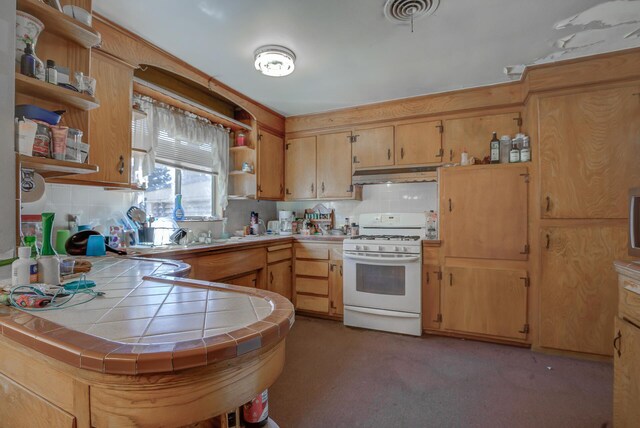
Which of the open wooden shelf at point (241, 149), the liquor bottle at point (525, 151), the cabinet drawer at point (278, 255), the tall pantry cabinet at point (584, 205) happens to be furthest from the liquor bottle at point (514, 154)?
the open wooden shelf at point (241, 149)

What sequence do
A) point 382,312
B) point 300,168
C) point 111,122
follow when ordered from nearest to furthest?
1. point 111,122
2. point 382,312
3. point 300,168

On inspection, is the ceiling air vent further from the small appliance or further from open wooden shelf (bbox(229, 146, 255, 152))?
the small appliance

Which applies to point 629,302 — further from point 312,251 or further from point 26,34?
point 26,34

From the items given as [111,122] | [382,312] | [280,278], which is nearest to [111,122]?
[111,122]

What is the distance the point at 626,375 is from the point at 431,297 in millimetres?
1564

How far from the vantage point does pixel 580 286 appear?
235 cm

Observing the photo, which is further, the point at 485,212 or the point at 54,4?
the point at 485,212

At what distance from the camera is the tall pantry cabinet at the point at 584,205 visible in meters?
2.27

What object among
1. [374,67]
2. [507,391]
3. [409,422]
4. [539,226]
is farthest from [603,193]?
[409,422]

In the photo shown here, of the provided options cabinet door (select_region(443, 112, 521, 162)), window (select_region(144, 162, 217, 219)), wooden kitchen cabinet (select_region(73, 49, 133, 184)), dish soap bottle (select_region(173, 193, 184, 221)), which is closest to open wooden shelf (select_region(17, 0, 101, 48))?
wooden kitchen cabinet (select_region(73, 49, 133, 184))

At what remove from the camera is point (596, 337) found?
7.57 feet

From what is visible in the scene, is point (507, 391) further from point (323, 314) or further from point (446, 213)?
point (323, 314)

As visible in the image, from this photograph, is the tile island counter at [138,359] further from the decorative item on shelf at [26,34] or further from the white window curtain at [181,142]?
the white window curtain at [181,142]

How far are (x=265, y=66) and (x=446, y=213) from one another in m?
2.01
